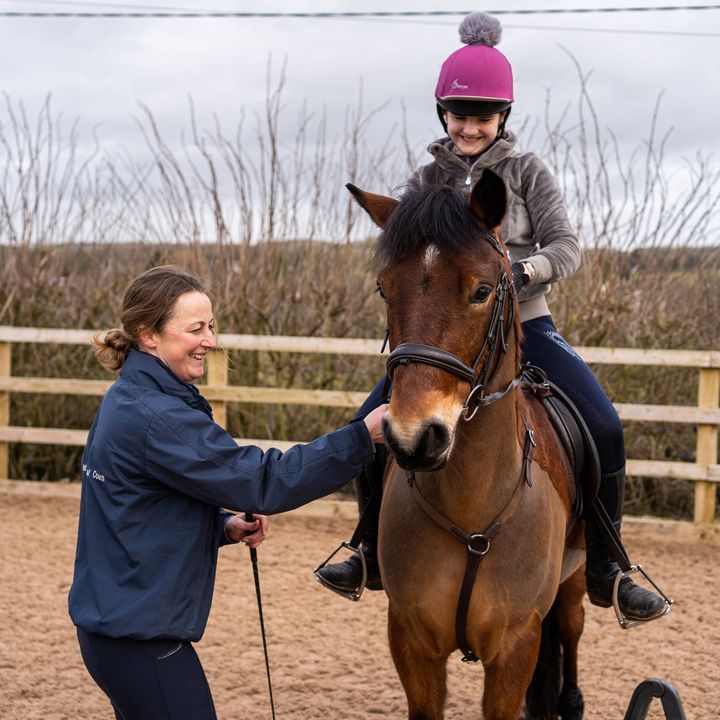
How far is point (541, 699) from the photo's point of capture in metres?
4.12

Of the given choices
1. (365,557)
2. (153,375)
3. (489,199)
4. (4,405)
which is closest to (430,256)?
(489,199)

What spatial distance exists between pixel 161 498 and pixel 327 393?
572 cm

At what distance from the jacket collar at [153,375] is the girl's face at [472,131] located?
1477mm

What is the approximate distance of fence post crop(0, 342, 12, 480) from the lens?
28.9ft

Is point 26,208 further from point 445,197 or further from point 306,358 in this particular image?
point 445,197

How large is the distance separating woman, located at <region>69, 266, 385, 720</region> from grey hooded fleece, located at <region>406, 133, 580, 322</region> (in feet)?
3.79

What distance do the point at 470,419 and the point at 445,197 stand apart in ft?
2.03

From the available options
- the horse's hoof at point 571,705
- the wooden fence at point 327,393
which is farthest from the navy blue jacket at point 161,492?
the wooden fence at point 327,393

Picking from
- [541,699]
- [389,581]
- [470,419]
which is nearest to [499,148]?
[470,419]

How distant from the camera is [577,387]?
11.8 ft

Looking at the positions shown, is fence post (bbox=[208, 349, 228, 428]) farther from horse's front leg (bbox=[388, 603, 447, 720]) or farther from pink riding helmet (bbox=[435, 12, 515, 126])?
horse's front leg (bbox=[388, 603, 447, 720])

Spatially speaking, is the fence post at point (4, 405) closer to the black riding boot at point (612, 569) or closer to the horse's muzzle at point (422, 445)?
the black riding boot at point (612, 569)

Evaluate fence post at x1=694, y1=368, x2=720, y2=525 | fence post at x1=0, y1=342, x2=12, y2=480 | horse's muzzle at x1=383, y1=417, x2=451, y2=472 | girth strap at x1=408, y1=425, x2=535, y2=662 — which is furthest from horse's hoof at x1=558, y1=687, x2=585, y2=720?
fence post at x1=0, y1=342, x2=12, y2=480

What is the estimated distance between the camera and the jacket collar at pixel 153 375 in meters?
2.40
